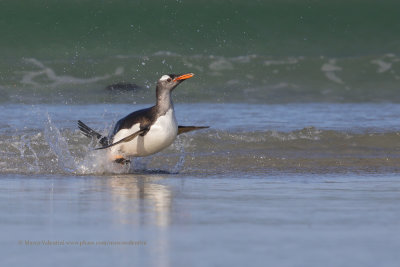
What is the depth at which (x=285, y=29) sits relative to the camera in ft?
84.1

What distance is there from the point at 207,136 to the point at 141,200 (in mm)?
4581

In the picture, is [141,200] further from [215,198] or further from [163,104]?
[163,104]

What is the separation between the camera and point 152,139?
7359 mm

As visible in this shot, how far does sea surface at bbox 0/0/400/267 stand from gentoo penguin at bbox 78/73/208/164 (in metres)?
0.18

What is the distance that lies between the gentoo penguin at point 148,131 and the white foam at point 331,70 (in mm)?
12096

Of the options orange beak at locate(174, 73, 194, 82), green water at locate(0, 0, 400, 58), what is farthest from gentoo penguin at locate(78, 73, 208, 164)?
green water at locate(0, 0, 400, 58)

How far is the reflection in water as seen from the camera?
4379 mm

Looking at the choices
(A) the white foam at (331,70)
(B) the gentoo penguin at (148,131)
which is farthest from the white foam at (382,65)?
(B) the gentoo penguin at (148,131)

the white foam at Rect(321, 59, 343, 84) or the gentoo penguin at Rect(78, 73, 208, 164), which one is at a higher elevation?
the white foam at Rect(321, 59, 343, 84)

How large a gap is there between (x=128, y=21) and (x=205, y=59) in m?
5.39

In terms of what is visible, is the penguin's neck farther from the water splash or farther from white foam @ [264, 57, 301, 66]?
white foam @ [264, 57, 301, 66]

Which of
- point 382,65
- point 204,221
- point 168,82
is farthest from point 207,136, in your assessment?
point 382,65

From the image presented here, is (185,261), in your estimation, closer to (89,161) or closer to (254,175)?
(254,175)

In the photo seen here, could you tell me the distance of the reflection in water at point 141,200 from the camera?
172 inches
